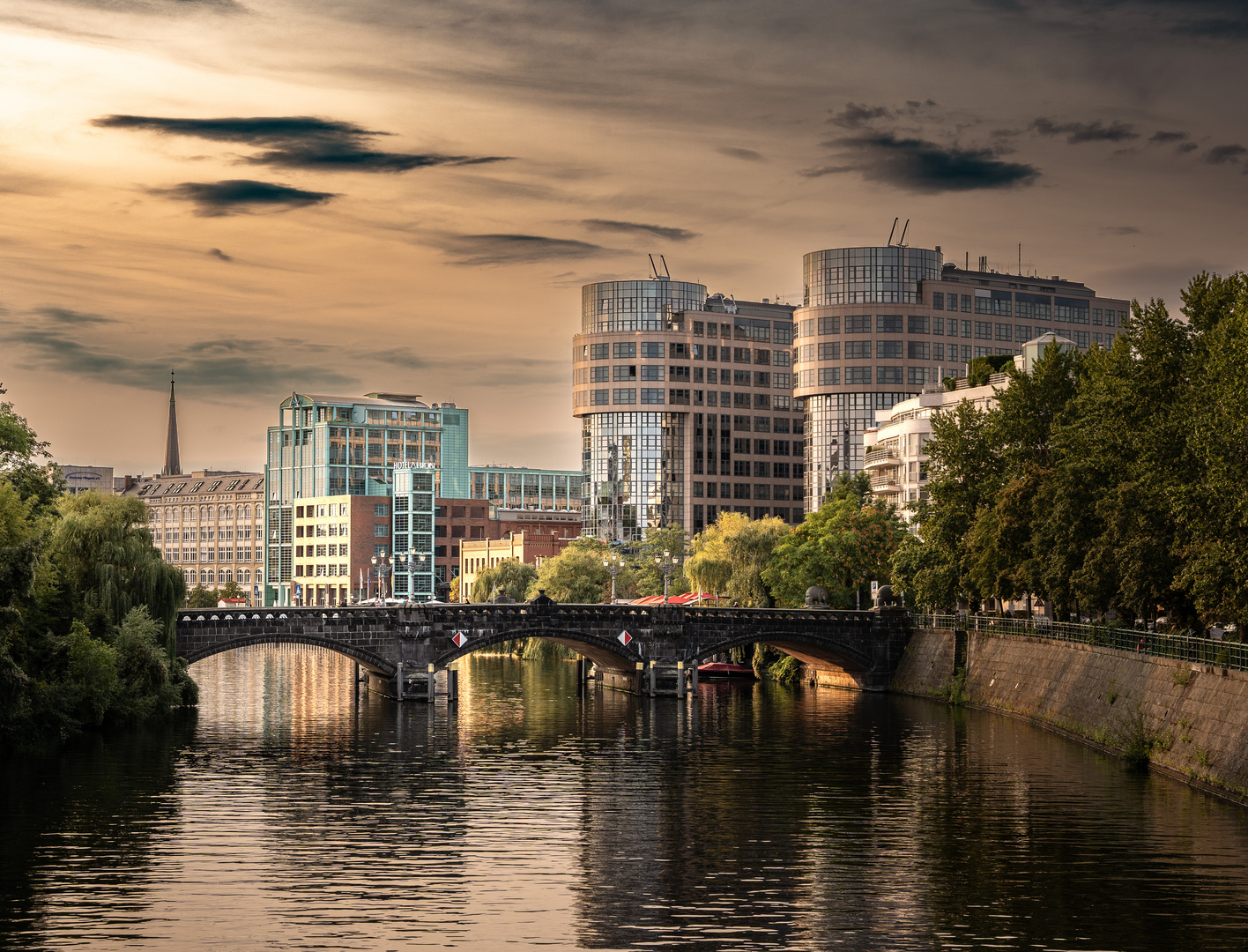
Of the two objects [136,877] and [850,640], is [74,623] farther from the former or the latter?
[850,640]

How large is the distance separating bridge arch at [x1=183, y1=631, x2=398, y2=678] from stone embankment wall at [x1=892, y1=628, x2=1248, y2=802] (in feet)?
129

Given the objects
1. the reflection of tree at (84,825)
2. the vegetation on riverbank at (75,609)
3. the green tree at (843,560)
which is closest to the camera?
the reflection of tree at (84,825)

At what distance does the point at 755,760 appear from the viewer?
266 feet

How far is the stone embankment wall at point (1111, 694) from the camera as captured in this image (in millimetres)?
64000

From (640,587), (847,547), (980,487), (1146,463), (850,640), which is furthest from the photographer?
(640,587)

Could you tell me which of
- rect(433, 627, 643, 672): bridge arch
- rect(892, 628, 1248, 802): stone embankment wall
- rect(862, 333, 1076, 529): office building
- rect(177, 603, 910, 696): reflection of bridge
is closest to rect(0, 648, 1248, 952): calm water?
rect(892, 628, 1248, 802): stone embankment wall

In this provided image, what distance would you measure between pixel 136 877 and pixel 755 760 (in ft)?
124

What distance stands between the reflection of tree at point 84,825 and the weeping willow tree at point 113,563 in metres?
8.89

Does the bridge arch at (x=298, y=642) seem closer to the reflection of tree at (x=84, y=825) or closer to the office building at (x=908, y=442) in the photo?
the reflection of tree at (x=84, y=825)

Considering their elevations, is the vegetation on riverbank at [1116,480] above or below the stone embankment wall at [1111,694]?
above

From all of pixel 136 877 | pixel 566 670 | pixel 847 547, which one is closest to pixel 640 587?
pixel 566 670

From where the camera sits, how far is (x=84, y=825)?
59531 mm

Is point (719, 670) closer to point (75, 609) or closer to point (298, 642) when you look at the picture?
point (298, 642)

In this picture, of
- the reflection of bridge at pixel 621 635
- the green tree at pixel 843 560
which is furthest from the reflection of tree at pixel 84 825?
the green tree at pixel 843 560
